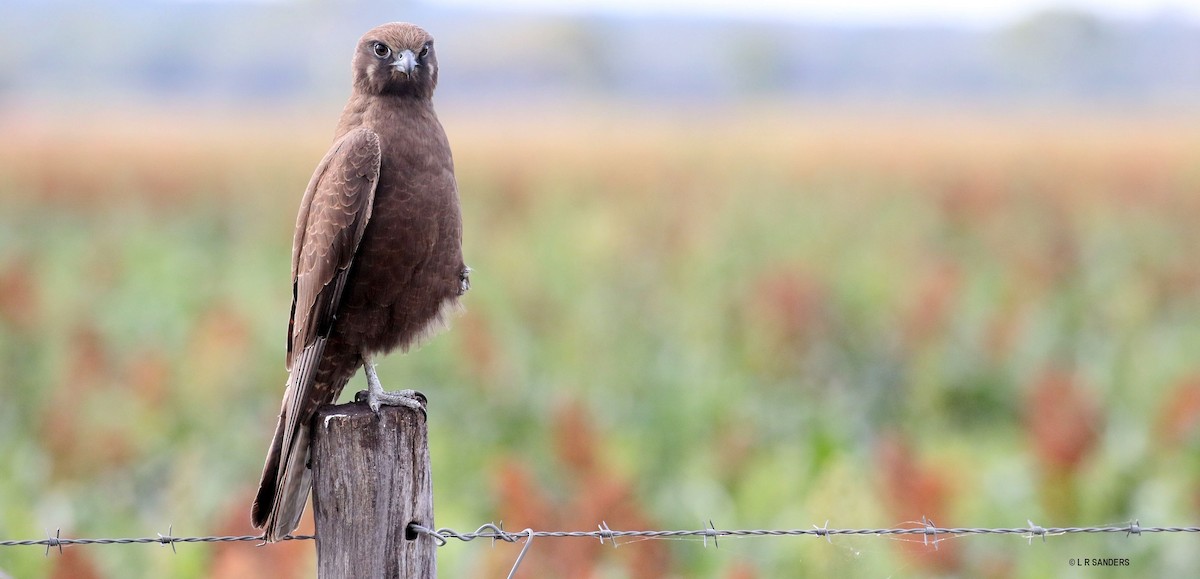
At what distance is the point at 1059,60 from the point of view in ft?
335

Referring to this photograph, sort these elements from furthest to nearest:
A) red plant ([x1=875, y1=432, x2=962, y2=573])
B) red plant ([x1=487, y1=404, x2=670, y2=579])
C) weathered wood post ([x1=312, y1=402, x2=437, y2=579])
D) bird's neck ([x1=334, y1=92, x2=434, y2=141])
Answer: red plant ([x1=875, y1=432, x2=962, y2=573]) → red plant ([x1=487, y1=404, x2=670, y2=579]) → bird's neck ([x1=334, y1=92, x2=434, y2=141]) → weathered wood post ([x1=312, y1=402, x2=437, y2=579])

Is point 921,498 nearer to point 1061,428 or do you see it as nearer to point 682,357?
point 1061,428

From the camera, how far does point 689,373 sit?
7.43 m

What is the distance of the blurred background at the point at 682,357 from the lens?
5074mm

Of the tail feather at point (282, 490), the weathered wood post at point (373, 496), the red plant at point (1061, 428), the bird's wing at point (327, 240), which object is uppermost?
the red plant at point (1061, 428)

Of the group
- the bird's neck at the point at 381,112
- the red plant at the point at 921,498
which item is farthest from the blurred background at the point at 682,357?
the bird's neck at the point at 381,112

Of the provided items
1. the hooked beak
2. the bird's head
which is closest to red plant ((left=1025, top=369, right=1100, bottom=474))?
the bird's head

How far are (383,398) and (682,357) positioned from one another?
4543 millimetres

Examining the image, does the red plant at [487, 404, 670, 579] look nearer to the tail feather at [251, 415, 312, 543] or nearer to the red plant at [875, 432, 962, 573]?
the red plant at [875, 432, 962, 573]

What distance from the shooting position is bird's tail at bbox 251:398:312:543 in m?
3.06

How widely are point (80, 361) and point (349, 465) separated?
429 cm

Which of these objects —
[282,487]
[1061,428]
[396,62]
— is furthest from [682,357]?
[282,487]

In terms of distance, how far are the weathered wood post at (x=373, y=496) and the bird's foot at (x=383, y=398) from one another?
0.12 m

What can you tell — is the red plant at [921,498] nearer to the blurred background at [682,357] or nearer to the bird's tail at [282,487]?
the blurred background at [682,357]
